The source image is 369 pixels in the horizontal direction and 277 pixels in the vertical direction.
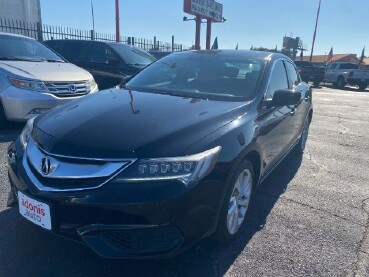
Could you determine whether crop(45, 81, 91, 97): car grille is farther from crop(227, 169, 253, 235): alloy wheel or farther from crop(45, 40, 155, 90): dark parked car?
crop(227, 169, 253, 235): alloy wheel

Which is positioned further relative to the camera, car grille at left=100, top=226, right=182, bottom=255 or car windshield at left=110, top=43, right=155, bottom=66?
car windshield at left=110, top=43, right=155, bottom=66

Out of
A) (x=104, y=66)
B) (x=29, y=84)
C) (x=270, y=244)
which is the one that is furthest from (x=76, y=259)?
(x=104, y=66)

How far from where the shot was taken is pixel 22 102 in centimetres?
510

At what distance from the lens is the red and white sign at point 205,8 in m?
18.9

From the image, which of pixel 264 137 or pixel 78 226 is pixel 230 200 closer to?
pixel 264 137

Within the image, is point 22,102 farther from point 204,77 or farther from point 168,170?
point 168,170

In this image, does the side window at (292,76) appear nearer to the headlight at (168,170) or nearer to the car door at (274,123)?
the car door at (274,123)

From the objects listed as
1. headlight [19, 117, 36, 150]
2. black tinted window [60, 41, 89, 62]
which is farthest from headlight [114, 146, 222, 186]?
black tinted window [60, 41, 89, 62]

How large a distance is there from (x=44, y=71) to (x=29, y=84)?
0.51 meters

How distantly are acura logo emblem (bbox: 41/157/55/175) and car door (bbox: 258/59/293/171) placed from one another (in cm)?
173

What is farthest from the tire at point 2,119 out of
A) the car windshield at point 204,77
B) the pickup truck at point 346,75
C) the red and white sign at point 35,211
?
the pickup truck at point 346,75

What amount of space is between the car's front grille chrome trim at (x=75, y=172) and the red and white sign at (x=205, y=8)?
18.3 m

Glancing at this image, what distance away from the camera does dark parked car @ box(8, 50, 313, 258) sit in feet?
6.67

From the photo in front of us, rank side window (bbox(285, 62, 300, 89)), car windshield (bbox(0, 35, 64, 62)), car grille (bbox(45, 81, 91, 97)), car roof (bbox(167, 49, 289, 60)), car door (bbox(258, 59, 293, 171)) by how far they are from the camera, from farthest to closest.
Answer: car windshield (bbox(0, 35, 64, 62)) < car grille (bbox(45, 81, 91, 97)) < side window (bbox(285, 62, 300, 89)) < car roof (bbox(167, 49, 289, 60)) < car door (bbox(258, 59, 293, 171))
